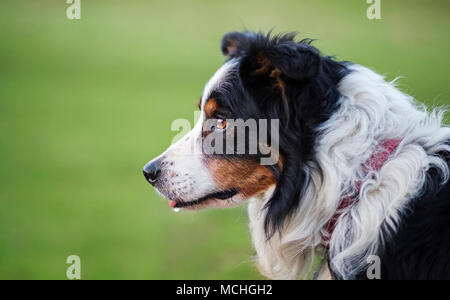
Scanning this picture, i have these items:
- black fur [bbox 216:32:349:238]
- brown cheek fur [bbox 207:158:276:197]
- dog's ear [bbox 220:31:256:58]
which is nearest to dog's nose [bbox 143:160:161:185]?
brown cheek fur [bbox 207:158:276:197]

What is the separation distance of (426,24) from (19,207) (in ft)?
52.7

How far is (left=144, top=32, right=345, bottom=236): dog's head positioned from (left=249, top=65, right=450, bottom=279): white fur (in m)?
0.08

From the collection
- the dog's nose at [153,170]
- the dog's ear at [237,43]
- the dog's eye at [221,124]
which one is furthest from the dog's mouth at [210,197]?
the dog's ear at [237,43]

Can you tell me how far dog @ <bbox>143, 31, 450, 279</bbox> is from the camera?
7.79 ft

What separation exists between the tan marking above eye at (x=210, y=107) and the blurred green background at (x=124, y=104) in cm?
72

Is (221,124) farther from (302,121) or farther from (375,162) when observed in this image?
(375,162)

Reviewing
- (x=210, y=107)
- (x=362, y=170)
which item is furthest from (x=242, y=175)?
(x=362, y=170)

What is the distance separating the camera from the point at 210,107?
2.91 meters

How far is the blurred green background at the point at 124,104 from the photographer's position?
516 cm

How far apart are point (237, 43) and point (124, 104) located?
320 inches

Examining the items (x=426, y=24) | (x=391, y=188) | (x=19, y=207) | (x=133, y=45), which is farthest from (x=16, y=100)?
(x=426, y=24)

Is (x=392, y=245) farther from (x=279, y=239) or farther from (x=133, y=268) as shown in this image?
(x=133, y=268)

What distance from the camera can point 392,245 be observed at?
236 cm

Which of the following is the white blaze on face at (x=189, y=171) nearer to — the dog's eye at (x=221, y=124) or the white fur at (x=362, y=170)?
the dog's eye at (x=221, y=124)
